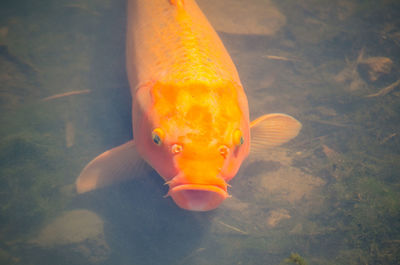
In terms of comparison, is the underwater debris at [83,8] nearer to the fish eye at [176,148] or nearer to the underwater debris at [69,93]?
the underwater debris at [69,93]

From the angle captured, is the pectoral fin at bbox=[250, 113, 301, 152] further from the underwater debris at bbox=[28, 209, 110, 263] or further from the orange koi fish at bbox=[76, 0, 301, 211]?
the underwater debris at bbox=[28, 209, 110, 263]

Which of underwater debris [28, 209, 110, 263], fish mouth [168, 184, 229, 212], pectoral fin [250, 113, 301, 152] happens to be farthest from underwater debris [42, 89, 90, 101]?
fish mouth [168, 184, 229, 212]

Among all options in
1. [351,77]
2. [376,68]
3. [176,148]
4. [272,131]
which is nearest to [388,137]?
[351,77]

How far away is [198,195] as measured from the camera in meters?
2.16

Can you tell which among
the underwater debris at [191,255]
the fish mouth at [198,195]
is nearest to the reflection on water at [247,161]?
the underwater debris at [191,255]


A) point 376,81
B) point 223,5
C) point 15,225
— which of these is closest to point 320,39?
point 376,81

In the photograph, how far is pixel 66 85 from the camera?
454 cm

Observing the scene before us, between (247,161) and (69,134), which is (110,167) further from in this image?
(247,161)

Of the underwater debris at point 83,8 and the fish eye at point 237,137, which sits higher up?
the underwater debris at point 83,8

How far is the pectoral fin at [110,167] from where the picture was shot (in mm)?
3092

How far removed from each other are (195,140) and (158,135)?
1.19ft

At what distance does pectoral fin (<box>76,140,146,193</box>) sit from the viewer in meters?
3.09

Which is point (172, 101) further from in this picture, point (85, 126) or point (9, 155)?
point (9, 155)

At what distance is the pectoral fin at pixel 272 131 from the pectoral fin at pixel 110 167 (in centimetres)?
164
